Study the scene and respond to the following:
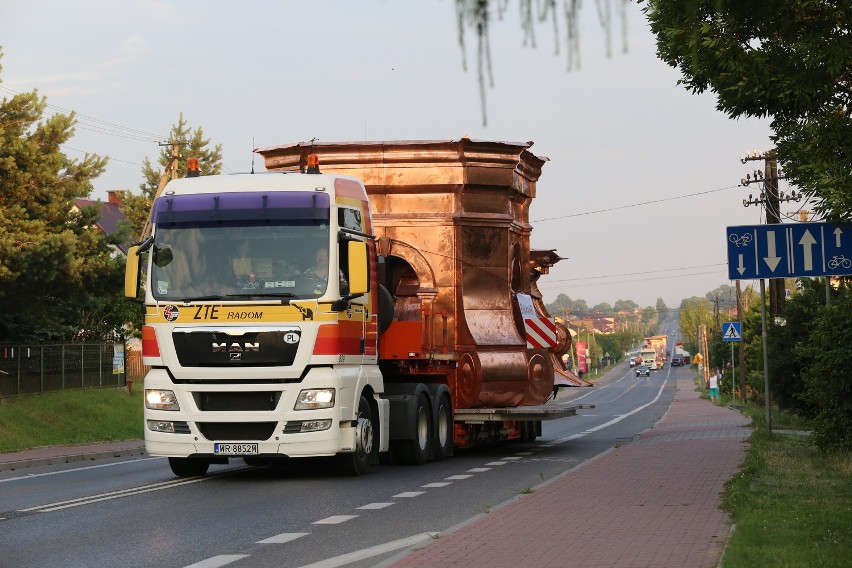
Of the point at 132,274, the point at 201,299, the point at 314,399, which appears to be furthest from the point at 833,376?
the point at 132,274

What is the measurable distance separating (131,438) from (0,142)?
871cm

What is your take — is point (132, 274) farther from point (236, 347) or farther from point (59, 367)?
point (59, 367)

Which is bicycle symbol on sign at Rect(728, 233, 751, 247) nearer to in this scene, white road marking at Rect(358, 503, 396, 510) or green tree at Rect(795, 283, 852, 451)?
green tree at Rect(795, 283, 852, 451)

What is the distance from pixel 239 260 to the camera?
1698 centimetres

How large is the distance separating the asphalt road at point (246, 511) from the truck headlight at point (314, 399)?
937 millimetres

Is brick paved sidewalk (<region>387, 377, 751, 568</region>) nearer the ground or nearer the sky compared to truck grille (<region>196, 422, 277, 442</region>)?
nearer the ground

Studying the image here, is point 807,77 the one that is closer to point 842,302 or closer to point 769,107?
point 769,107

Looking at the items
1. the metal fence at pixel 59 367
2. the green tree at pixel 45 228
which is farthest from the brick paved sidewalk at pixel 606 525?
the metal fence at pixel 59 367

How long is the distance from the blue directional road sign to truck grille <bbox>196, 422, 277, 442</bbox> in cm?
829

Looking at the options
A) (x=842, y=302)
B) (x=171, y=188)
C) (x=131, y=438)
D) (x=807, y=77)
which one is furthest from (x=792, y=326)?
(x=807, y=77)

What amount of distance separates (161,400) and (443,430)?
506 centimetres

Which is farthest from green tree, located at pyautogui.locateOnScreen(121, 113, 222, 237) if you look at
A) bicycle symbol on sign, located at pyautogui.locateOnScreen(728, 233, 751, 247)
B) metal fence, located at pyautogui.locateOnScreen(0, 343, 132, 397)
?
bicycle symbol on sign, located at pyautogui.locateOnScreen(728, 233, 751, 247)

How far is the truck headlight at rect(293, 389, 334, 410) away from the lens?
16.6 meters

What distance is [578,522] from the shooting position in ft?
39.0
